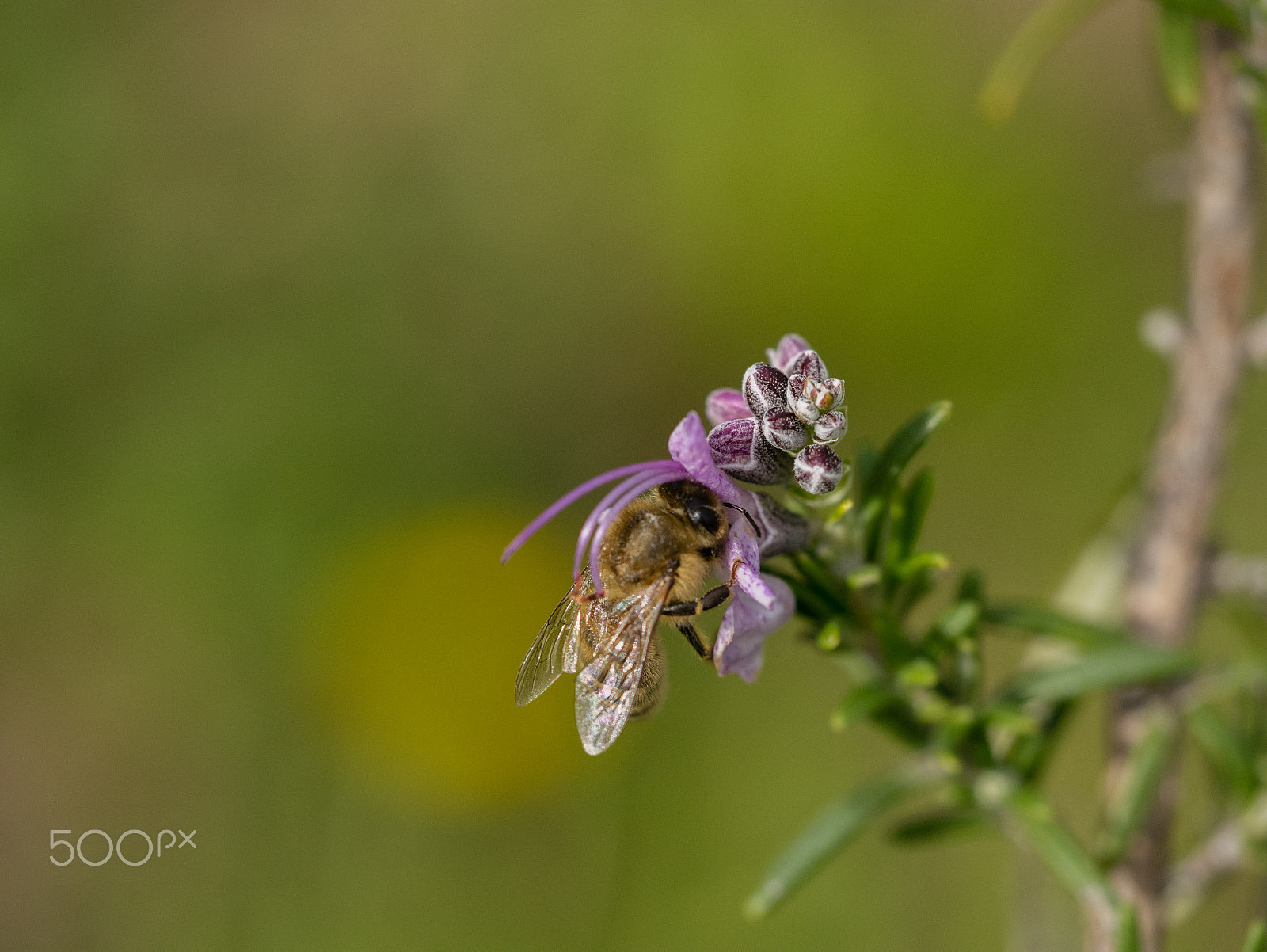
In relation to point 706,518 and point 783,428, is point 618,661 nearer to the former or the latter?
point 706,518

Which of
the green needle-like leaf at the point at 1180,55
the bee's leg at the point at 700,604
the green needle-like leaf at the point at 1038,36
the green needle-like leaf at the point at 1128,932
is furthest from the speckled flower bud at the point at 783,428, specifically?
the green needle-like leaf at the point at 1038,36

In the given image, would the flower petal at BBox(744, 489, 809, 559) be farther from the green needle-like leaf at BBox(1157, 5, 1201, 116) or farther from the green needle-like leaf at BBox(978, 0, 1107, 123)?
the green needle-like leaf at BBox(978, 0, 1107, 123)

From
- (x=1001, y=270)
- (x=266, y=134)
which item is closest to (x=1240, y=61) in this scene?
(x=1001, y=270)

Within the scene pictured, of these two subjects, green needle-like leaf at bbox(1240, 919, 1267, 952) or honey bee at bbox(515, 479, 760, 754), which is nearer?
green needle-like leaf at bbox(1240, 919, 1267, 952)

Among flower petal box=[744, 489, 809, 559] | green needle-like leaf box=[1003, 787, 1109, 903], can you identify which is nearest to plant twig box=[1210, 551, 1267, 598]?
green needle-like leaf box=[1003, 787, 1109, 903]

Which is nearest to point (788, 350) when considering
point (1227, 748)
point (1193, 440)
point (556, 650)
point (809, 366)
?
point (809, 366)

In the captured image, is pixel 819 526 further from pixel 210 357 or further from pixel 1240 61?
pixel 210 357
